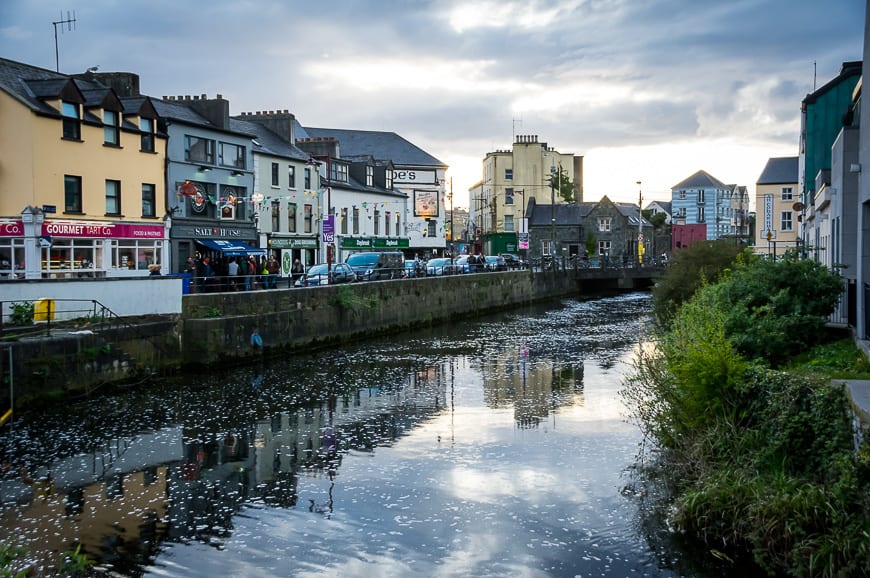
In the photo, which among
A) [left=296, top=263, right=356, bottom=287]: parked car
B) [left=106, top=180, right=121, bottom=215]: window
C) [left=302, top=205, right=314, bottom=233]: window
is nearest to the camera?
[left=296, top=263, right=356, bottom=287]: parked car

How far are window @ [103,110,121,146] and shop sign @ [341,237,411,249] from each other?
979 inches

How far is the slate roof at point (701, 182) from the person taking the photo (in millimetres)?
124438

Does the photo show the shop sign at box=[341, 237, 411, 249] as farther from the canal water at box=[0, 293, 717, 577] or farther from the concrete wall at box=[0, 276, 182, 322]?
the canal water at box=[0, 293, 717, 577]

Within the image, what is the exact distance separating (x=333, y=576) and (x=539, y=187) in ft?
301

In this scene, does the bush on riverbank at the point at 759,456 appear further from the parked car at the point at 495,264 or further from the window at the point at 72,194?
the parked car at the point at 495,264

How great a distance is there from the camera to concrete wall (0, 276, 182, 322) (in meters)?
23.1

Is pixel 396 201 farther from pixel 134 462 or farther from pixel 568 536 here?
pixel 568 536

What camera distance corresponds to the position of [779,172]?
2689 inches

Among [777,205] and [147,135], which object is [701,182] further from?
[147,135]

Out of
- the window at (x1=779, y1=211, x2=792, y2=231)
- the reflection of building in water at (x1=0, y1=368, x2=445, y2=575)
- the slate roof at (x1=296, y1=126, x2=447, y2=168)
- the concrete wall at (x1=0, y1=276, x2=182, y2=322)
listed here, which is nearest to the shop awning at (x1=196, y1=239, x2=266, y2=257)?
the concrete wall at (x1=0, y1=276, x2=182, y2=322)

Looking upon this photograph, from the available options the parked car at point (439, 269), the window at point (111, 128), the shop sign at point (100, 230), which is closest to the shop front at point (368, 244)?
the parked car at point (439, 269)

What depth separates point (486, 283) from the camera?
169ft

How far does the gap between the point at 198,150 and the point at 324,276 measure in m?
10.8

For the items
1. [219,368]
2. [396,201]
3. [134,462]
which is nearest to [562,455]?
[134,462]
